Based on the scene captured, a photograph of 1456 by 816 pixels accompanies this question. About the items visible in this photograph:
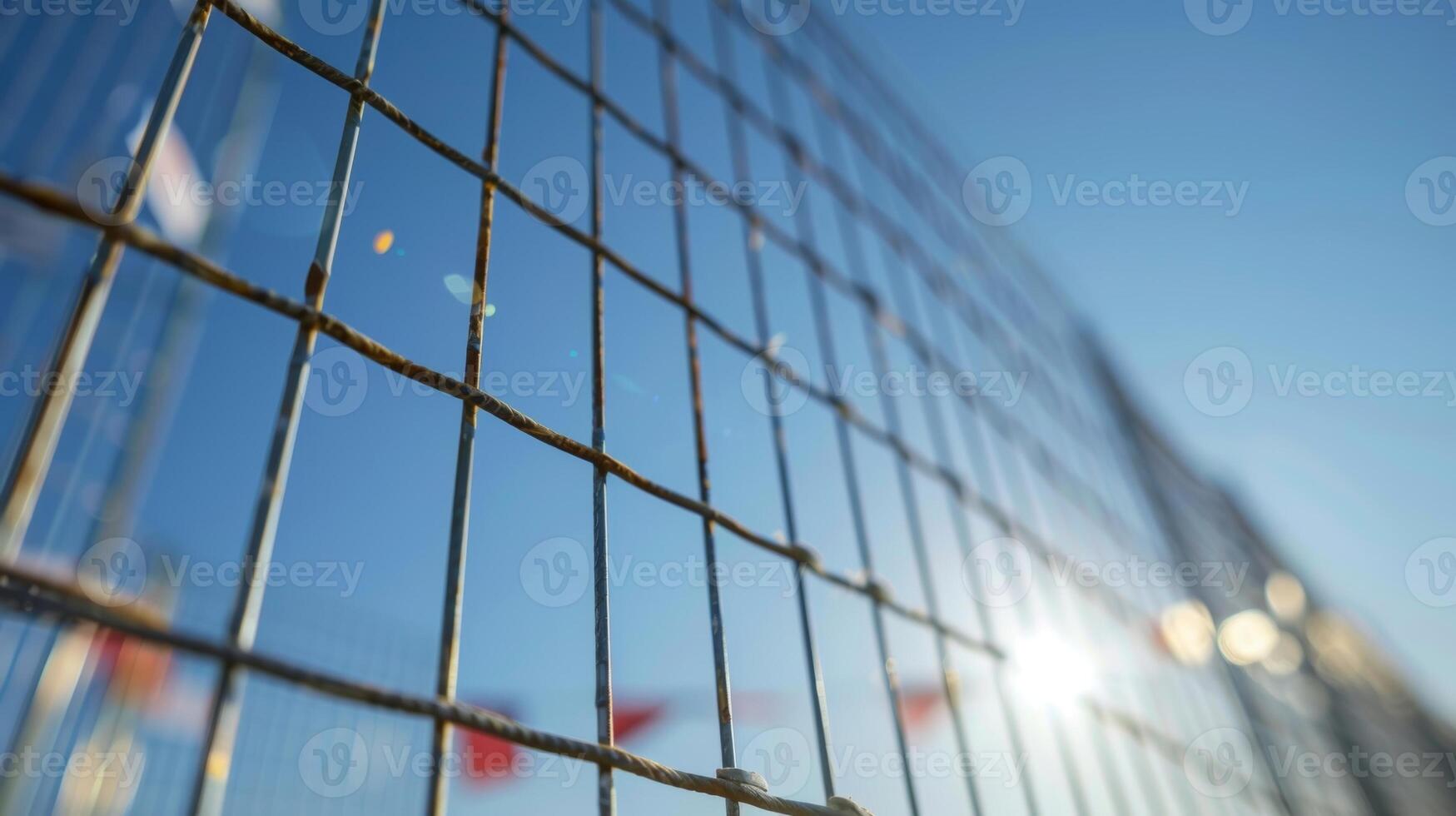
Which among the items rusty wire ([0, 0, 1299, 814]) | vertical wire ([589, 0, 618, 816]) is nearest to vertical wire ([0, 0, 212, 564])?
rusty wire ([0, 0, 1299, 814])

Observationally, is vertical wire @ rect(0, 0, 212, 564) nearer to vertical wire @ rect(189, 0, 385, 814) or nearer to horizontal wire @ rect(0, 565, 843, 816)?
horizontal wire @ rect(0, 565, 843, 816)

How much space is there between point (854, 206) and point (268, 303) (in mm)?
3054

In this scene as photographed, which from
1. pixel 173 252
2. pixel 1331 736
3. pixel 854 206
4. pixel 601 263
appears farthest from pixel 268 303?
pixel 1331 736

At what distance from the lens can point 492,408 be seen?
1.19m

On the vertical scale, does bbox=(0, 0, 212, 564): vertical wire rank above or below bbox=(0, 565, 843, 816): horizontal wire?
above

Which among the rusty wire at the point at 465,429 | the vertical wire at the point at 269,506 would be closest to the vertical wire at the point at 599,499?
the rusty wire at the point at 465,429

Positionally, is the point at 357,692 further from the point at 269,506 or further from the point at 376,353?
the point at 376,353

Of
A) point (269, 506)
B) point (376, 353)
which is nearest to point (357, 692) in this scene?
point (269, 506)

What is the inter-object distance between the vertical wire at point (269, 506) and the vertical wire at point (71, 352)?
0.61ft

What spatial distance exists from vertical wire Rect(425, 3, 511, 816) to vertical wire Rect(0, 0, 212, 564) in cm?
Result: 42

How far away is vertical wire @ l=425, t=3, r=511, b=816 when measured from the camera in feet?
3.11

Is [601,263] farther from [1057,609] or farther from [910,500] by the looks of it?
[1057,609]

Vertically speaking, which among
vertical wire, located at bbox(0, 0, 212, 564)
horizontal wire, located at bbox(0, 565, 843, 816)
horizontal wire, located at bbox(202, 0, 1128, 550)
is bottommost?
horizontal wire, located at bbox(0, 565, 843, 816)

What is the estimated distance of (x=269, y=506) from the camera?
2.96 ft
